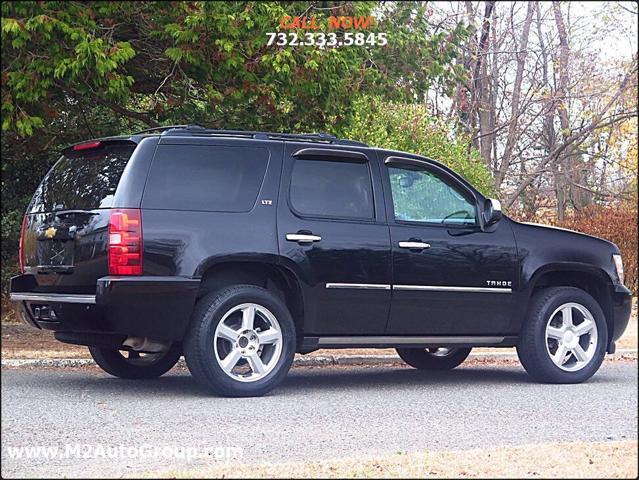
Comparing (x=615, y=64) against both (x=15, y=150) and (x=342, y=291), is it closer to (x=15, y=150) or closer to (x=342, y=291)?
(x=15, y=150)

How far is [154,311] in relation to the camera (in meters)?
7.90

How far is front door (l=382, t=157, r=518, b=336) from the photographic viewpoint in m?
8.96

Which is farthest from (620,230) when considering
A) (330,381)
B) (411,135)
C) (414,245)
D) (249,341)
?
(249,341)

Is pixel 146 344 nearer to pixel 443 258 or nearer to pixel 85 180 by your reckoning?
pixel 85 180

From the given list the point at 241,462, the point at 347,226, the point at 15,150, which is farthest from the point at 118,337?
the point at 15,150

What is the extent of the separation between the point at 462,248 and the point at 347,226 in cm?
113

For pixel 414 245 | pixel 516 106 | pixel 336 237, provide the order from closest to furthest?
pixel 336 237
pixel 414 245
pixel 516 106

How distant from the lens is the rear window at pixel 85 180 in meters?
8.13

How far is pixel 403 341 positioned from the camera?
9000 millimetres

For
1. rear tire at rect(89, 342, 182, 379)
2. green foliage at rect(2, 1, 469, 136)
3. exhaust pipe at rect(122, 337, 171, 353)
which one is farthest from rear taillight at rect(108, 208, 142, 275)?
green foliage at rect(2, 1, 469, 136)

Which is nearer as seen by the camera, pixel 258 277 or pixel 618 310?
pixel 258 277

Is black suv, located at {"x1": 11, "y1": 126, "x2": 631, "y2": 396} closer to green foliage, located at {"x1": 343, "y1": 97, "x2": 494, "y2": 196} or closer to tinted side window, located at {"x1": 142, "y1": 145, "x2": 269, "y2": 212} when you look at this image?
tinted side window, located at {"x1": 142, "y1": 145, "x2": 269, "y2": 212}

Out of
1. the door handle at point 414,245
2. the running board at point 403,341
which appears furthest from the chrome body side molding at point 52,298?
the door handle at point 414,245

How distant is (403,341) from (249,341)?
57.2 inches
